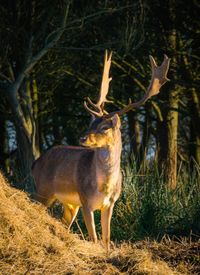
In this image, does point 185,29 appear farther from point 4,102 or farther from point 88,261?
point 88,261

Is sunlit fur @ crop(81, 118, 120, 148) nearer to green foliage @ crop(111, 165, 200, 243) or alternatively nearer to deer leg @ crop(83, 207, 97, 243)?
deer leg @ crop(83, 207, 97, 243)

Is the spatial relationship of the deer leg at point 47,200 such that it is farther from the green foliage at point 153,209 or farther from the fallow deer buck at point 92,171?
the green foliage at point 153,209

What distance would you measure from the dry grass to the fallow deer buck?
5.80 feet

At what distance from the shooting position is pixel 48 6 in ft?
58.6

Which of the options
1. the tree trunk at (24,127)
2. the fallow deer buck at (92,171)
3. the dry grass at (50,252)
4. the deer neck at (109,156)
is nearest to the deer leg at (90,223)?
the fallow deer buck at (92,171)

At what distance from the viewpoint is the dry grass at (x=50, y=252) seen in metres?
8.34

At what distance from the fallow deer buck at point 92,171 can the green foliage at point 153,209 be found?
82 centimetres

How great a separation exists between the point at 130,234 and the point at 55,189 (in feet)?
4.15

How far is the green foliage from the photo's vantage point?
40.4 feet

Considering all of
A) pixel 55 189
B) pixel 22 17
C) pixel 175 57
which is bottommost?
pixel 55 189

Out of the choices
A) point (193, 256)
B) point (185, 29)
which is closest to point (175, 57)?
point (185, 29)

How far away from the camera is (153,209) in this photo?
41.9ft

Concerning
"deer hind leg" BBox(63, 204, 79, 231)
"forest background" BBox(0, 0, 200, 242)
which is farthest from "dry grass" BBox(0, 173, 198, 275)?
"forest background" BBox(0, 0, 200, 242)

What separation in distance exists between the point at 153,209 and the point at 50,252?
423 centimetres
